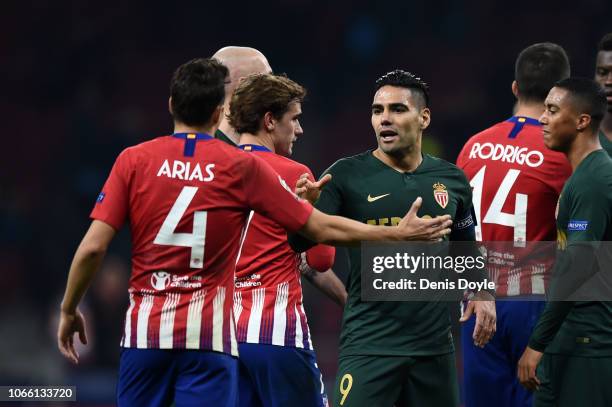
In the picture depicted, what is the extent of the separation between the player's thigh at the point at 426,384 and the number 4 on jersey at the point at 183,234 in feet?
4.20

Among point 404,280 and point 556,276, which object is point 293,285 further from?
point 556,276

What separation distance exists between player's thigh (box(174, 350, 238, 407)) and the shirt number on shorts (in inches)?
27.3

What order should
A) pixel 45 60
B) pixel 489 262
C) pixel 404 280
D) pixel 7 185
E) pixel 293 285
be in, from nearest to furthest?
pixel 404 280
pixel 293 285
pixel 489 262
pixel 7 185
pixel 45 60

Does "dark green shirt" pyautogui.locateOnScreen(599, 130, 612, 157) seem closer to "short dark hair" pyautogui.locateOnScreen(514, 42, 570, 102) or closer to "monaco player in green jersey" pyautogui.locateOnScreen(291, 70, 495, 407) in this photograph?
"short dark hair" pyautogui.locateOnScreen(514, 42, 570, 102)

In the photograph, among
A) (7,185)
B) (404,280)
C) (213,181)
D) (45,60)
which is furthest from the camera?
(45,60)

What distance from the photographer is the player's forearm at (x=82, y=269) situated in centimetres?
425

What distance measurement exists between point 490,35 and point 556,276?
1193 centimetres

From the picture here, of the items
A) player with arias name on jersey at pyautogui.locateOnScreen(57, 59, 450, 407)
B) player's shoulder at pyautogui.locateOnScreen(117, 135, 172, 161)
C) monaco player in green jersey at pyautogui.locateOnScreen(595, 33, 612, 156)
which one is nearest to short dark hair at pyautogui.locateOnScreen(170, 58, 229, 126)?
player with arias name on jersey at pyautogui.locateOnScreen(57, 59, 450, 407)

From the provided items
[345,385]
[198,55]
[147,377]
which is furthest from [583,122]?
[198,55]

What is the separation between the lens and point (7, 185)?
47.6ft

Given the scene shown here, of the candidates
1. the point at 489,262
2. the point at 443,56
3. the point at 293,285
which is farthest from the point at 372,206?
the point at 443,56

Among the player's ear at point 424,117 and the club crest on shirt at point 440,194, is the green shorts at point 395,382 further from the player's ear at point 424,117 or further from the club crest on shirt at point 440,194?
the player's ear at point 424,117

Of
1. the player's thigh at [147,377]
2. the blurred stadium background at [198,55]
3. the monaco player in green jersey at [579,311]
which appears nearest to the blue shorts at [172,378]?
the player's thigh at [147,377]

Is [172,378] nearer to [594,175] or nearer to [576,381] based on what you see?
[576,381]
